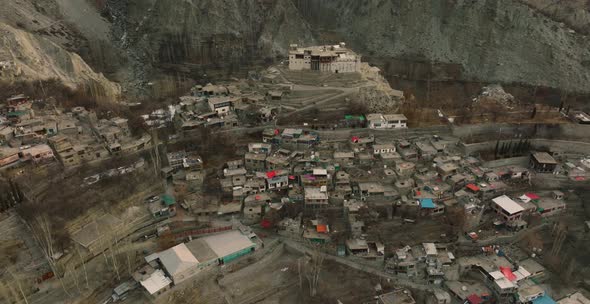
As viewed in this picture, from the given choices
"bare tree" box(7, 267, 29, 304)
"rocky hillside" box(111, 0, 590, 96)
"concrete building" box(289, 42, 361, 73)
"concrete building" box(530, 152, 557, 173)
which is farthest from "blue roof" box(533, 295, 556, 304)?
"rocky hillside" box(111, 0, 590, 96)

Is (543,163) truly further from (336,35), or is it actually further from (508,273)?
(336,35)

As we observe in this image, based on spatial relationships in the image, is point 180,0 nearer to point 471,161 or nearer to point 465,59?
point 465,59

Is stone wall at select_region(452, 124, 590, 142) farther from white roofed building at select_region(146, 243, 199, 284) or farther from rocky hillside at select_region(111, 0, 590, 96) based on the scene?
white roofed building at select_region(146, 243, 199, 284)

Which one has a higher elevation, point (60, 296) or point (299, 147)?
point (299, 147)

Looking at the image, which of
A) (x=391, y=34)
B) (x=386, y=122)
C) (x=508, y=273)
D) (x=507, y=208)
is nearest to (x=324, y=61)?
(x=386, y=122)

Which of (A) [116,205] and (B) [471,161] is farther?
(B) [471,161]

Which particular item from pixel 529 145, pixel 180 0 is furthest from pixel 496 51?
pixel 180 0

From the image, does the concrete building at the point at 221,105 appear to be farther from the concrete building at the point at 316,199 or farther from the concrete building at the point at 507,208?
the concrete building at the point at 507,208
